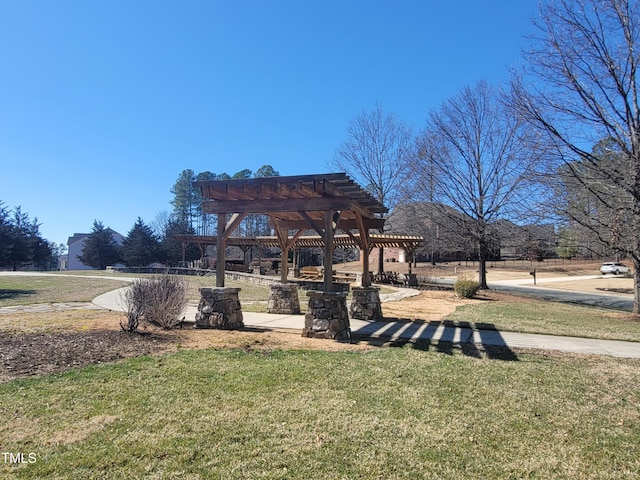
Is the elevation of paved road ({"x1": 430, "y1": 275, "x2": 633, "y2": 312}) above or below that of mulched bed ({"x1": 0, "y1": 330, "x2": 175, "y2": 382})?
below

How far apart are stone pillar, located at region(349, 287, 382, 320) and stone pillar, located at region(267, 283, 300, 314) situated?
1.63 m

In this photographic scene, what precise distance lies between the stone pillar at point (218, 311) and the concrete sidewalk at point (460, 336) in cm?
53

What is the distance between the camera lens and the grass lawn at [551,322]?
26.6 feet

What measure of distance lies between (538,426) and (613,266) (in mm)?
41080

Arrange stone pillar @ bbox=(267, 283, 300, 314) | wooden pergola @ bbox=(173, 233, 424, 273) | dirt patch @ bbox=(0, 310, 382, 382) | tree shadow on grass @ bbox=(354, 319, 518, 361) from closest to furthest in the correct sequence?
dirt patch @ bbox=(0, 310, 382, 382)
tree shadow on grass @ bbox=(354, 319, 518, 361)
stone pillar @ bbox=(267, 283, 300, 314)
wooden pergola @ bbox=(173, 233, 424, 273)

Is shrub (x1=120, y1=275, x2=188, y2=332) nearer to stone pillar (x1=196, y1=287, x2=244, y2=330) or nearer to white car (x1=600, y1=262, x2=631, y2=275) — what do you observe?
stone pillar (x1=196, y1=287, x2=244, y2=330)

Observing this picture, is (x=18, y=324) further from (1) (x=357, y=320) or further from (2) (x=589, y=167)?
(2) (x=589, y=167)

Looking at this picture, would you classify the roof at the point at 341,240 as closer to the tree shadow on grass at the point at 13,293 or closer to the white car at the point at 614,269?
the tree shadow on grass at the point at 13,293

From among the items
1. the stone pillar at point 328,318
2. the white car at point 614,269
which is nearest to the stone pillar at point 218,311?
the stone pillar at point 328,318

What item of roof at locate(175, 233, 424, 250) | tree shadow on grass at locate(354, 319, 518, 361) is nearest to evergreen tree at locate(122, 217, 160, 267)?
roof at locate(175, 233, 424, 250)

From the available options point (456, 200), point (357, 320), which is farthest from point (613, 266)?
point (357, 320)

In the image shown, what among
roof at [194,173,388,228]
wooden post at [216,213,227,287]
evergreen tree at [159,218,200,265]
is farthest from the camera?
evergreen tree at [159,218,200,265]

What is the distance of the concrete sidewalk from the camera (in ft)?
21.7

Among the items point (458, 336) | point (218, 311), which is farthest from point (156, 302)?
point (458, 336)
